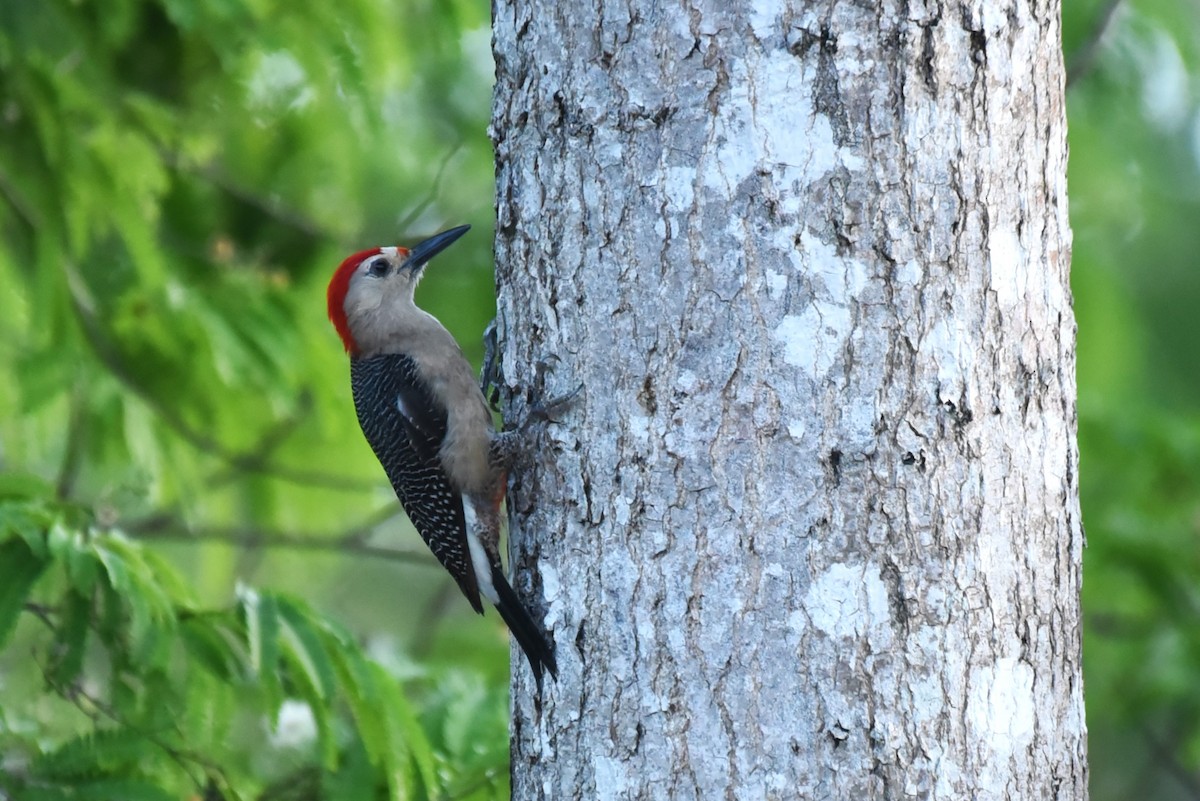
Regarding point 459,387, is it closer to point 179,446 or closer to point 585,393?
point 179,446

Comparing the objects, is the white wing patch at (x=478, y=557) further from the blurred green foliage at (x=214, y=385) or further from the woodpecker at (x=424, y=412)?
the blurred green foliage at (x=214, y=385)

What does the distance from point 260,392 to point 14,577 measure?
1901 mm

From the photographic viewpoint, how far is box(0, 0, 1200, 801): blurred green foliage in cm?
321

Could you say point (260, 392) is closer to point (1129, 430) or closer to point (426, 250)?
point (426, 250)

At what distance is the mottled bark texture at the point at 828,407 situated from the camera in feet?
7.82

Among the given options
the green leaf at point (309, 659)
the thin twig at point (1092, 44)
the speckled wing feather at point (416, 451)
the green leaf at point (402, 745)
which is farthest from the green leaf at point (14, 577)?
the thin twig at point (1092, 44)

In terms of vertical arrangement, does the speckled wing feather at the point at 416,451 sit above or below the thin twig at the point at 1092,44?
below

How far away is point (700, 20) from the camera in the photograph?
2.50 metres

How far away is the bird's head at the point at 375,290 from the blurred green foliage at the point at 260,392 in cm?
19

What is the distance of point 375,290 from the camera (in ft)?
15.0

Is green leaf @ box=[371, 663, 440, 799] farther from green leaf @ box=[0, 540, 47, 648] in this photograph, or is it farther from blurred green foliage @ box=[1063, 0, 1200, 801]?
blurred green foliage @ box=[1063, 0, 1200, 801]

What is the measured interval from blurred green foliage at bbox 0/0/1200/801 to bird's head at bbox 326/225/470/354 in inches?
7.6

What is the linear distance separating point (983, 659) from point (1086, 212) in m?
4.28

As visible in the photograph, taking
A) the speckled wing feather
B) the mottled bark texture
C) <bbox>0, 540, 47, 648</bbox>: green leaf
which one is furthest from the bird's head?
the mottled bark texture
